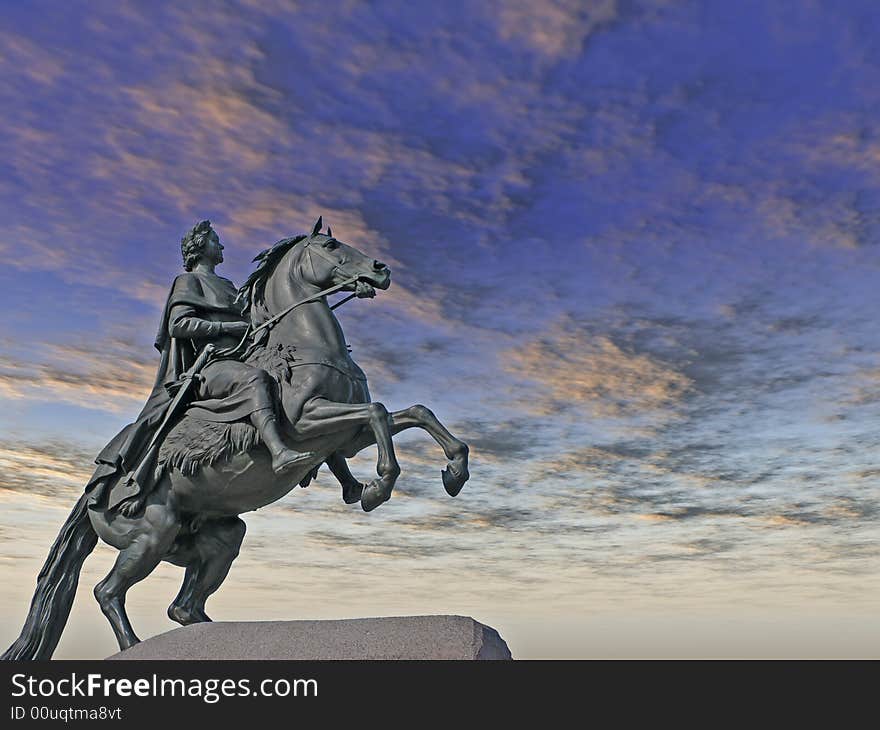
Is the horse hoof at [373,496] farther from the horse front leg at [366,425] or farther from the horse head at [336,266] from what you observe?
the horse head at [336,266]

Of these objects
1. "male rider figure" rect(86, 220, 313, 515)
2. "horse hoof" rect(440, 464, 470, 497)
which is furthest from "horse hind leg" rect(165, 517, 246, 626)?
"horse hoof" rect(440, 464, 470, 497)

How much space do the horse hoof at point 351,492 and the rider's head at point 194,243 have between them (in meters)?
2.63

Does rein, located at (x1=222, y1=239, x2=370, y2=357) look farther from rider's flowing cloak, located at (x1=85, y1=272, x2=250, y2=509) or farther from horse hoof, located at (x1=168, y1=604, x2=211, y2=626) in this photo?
horse hoof, located at (x1=168, y1=604, x2=211, y2=626)

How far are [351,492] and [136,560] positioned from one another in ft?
6.15

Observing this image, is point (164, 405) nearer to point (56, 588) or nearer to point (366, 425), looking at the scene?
point (56, 588)

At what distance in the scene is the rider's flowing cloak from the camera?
8.23m

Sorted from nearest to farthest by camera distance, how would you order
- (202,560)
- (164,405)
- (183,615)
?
(164,405)
(183,615)
(202,560)

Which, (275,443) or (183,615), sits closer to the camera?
(275,443)

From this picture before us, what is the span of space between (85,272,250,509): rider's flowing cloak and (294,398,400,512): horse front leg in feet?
2.10

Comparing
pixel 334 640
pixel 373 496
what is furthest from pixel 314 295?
pixel 334 640

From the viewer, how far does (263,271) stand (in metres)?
→ 8.53

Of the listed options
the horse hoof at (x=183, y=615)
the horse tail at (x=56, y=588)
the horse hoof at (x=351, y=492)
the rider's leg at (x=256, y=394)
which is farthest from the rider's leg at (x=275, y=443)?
the horse tail at (x=56, y=588)
